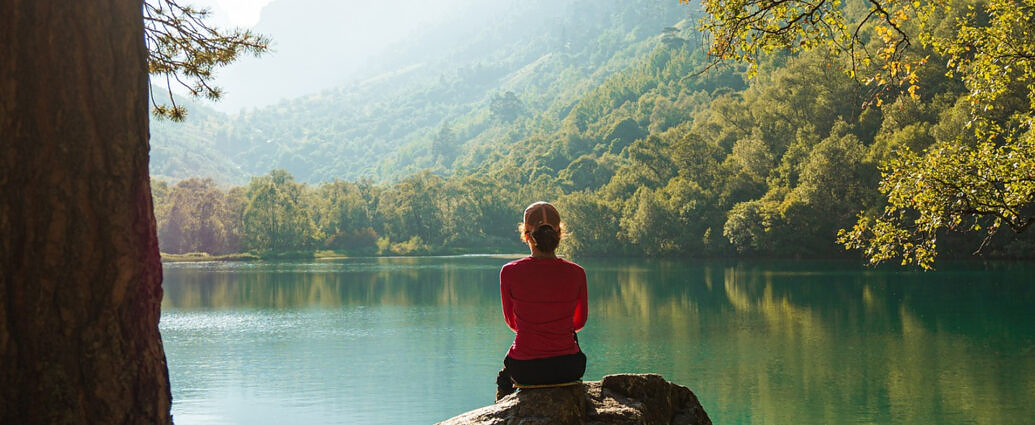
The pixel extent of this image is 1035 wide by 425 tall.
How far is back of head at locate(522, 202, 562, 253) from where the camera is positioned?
13.6 ft

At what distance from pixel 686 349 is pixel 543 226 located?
16.0 m

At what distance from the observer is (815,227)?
2002 inches

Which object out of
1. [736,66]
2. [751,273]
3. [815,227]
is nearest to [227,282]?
[751,273]

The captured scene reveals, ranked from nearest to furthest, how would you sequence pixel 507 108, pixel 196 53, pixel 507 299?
1. pixel 507 299
2. pixel 196 53
3. pixel 507 108

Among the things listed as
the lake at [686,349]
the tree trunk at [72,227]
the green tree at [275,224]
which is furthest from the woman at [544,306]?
the green tree at [275,224]

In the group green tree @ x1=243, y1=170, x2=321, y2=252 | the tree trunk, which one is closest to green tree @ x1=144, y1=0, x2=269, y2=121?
the tree trunk

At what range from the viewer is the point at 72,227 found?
293cm

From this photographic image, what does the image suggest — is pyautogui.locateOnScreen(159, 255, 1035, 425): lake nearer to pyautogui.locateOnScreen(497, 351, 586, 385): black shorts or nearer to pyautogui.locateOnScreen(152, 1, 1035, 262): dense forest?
pyautogui.locateOnScreen(152, 1, 1035, 262): dense forest

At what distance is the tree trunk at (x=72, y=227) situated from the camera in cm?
288

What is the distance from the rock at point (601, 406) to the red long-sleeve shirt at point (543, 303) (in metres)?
0.21

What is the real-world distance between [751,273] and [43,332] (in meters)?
42.7

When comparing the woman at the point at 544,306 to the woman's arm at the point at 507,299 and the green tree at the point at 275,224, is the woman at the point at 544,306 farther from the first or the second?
the green tree at the point at 275,224

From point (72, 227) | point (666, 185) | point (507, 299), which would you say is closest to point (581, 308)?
point (507, 299)

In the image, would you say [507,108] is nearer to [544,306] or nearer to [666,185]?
[666,185]
